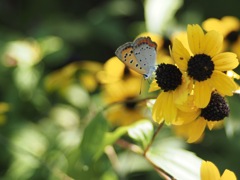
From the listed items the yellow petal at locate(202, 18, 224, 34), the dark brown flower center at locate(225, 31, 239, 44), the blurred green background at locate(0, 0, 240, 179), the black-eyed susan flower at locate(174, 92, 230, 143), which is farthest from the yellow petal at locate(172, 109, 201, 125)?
the dark brown flower center at locate(225, 31, 239, 44)

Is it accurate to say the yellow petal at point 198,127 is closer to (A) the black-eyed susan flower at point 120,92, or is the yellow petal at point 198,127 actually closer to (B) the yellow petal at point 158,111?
(B) the yellow petal at point 158,111

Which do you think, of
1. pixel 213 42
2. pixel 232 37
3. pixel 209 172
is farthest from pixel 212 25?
pixel 209 172

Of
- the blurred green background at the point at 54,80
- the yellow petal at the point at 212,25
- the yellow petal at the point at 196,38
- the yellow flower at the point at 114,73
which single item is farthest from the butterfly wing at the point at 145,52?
the yellow flower at the point at 114,73

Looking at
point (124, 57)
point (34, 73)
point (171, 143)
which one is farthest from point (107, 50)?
point (124, 57)

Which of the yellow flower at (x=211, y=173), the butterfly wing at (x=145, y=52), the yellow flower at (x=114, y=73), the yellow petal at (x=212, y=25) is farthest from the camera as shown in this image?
the yellow flower at (x=114, y=73)

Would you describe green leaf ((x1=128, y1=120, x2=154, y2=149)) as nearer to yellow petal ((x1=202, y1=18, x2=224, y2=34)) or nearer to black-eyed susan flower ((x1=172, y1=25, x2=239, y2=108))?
black-eyed susan flower ((x1=172, y1=25, x2=239, y2=108))
